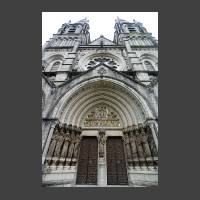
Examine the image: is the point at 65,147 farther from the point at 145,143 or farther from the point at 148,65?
the point at 148,65

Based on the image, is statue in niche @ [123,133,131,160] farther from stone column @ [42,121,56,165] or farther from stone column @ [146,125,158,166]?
stone column @ [42,121,56,165]

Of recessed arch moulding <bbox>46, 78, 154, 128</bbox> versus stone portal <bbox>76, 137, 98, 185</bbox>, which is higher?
recessed arch moulding <bbox>46, 78, 154, 128</bbox>

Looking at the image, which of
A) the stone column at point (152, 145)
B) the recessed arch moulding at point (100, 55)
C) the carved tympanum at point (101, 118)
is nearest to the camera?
the stone column at point (152, 145)

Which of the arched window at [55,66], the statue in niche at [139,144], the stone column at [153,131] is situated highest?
the arched window at [55,66]

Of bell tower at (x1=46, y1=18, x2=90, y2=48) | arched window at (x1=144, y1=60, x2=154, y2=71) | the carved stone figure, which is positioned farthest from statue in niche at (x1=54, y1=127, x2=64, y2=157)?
bell tower at (x1=46, y1=18, x2=90, y2=48)

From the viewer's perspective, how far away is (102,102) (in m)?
8.34

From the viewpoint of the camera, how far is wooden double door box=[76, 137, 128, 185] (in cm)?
639

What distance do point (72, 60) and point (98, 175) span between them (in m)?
6.89

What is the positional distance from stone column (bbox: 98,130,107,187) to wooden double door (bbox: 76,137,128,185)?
0.18m

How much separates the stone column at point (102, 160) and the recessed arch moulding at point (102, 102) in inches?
40.9

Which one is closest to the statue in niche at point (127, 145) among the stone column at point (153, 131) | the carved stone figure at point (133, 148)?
the carved stone figure at point (133, 148)

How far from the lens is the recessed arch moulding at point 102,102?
7.00m

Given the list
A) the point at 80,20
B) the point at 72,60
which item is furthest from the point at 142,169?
the point at 80,20

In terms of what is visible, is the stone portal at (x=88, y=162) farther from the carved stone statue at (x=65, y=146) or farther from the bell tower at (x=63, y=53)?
the bell tower at (x=63, y=53)
